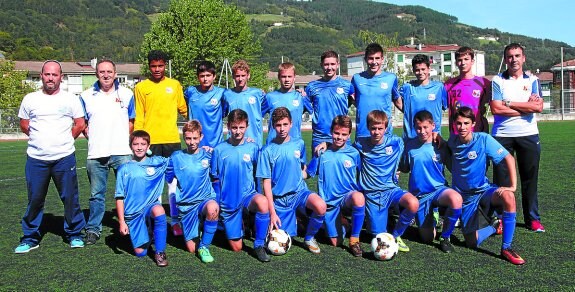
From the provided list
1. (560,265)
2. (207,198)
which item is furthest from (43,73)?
(560,265)

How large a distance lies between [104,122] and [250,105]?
1.43m

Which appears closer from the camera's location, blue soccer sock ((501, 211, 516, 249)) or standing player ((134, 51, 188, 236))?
blue soccer sock ((501, 211, 516, 249))

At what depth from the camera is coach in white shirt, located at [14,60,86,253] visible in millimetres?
4613

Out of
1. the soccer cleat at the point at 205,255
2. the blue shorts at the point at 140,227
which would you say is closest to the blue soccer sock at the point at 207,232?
the soccer cleat at the point at 205,255

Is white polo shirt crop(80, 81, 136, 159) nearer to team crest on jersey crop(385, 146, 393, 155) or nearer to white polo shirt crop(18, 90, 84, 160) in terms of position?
white polo shirt crop(18, 90, 84, 160)

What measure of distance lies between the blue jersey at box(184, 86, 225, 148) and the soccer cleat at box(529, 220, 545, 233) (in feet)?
10.3

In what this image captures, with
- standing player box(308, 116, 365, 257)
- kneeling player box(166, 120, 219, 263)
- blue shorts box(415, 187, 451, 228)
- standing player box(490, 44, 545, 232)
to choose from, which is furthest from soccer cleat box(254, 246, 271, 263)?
standing player box(490, 44, 545, 232)

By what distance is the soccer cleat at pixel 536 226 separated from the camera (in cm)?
483

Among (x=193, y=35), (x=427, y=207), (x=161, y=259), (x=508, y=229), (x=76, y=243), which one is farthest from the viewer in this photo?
(x=193, y=35)

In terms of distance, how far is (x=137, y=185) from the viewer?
450cm

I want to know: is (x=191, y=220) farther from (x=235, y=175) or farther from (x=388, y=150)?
(x=388, y=150)

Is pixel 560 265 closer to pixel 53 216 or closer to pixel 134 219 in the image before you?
pixel 134 219

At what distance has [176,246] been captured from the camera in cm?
480

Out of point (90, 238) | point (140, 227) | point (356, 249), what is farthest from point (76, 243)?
point (356, 249)
